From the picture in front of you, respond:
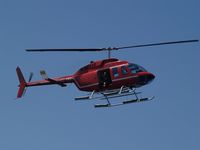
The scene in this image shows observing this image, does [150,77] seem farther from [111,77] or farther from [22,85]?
[22,85]

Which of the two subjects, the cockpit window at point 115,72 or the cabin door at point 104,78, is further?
the cabin door at point 104,78

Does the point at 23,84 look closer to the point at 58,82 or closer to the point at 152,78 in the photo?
the point at 58,82

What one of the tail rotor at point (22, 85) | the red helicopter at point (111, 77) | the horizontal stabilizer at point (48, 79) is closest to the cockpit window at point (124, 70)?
the red helicopter at point (111, 77)

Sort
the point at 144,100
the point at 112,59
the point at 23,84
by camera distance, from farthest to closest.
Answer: the point at 23,84, the point at 112,59, the point at 144,100

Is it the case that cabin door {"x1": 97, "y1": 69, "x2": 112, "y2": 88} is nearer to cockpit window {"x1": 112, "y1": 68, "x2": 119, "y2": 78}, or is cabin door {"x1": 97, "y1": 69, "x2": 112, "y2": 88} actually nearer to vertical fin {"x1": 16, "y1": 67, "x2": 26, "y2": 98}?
cockpit window {"x1": 112, "y1": 68, "x2": 119, "y2": 78}

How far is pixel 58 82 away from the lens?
248ft

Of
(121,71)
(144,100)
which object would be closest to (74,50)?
(121,71)

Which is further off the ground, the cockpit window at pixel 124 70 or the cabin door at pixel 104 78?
the cockpit window at pixel 124 70

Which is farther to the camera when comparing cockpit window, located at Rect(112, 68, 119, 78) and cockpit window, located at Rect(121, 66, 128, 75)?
cockpit window, located at Rect(112, 68, 119, 78)

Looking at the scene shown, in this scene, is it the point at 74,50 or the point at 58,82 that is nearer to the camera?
the point at 74,50

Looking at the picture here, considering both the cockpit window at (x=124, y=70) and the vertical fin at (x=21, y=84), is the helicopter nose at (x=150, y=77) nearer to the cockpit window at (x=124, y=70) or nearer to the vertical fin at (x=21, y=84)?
the cockpit window at (x=124, y=70)

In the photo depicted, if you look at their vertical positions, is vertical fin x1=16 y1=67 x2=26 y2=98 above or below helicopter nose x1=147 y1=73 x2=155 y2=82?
below

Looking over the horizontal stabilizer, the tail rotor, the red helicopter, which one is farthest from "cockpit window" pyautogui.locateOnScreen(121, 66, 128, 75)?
the tail rotor

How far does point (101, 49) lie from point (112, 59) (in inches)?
76.0
